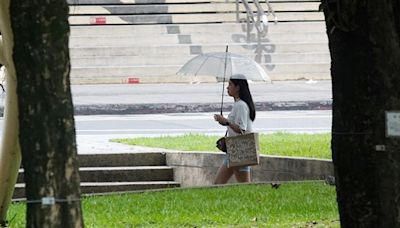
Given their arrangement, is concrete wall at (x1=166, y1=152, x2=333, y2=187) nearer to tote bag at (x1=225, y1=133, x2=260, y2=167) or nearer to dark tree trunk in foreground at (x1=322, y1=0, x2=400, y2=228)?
tote bag at (x1=225, y1=133, x2=260, y2=167)

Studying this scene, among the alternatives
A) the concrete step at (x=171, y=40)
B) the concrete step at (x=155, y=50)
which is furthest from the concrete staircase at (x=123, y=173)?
the concrete step at (x=171, y=40)

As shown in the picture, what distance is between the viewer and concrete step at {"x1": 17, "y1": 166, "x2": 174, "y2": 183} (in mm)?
14312

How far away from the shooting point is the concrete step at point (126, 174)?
14312 millimetres

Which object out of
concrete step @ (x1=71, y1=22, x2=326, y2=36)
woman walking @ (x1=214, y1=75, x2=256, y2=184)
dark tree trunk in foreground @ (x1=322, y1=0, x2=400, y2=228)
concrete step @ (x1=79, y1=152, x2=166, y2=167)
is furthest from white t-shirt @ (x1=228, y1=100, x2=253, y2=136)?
concrete step @ (x1=71, y1=22, x2=326, y2=36)

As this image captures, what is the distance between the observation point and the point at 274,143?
1622cm

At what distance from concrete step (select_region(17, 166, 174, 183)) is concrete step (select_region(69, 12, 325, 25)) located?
58.9ft

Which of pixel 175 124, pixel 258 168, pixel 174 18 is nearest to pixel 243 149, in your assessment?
pixel 258 168

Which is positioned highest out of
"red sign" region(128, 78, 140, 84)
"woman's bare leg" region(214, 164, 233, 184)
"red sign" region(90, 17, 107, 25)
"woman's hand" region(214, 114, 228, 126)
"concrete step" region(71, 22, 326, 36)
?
"red sign" region(90, 17, 107, 25)

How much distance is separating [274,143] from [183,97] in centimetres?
1118

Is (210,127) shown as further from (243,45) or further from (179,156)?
(243,45)

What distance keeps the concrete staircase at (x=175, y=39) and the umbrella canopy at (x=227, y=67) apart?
1698 centimetres

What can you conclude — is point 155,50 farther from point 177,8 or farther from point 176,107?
point 176,107

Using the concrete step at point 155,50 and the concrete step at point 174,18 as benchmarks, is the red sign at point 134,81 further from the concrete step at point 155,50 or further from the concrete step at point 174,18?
the concrete step at point 174,18

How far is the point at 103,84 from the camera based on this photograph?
Result: 1200 inches
